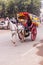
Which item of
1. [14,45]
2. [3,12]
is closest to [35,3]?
[3,12]

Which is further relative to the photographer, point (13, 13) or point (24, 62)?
point (13, 13)

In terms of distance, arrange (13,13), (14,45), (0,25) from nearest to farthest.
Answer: (14,45), (0,25), (13,13)

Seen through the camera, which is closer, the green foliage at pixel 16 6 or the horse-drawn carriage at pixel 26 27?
the horse-drawn carriage at pixel 26 27

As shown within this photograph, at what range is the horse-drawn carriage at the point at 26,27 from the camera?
16750 millimetres

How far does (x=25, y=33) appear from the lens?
17.2 metres

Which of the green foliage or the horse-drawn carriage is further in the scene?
the green foliage

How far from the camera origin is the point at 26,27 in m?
17.3

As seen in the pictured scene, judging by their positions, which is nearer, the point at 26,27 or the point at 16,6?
the point at 26,27

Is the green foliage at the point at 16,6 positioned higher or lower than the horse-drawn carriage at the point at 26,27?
lower

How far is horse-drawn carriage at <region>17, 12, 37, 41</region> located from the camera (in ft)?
55.0

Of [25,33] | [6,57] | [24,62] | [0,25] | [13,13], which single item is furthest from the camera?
[13,13]

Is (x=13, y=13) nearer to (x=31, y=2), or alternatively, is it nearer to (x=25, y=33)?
(x=31, y=2)

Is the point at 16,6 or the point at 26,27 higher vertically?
the point at 26,27

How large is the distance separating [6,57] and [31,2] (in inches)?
1091
